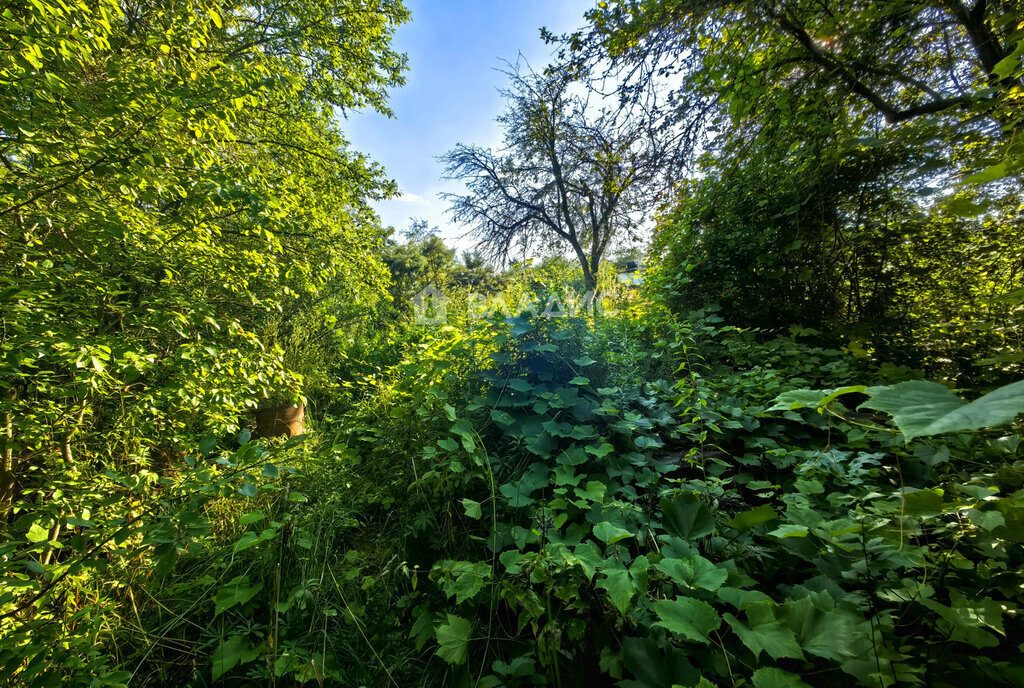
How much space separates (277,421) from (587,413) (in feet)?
11.6

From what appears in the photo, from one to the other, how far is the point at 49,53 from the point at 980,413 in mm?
3820

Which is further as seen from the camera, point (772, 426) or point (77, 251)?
point (77, 251)

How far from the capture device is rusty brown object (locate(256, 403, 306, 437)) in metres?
3.52

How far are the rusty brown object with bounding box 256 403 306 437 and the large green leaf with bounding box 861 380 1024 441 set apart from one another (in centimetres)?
419

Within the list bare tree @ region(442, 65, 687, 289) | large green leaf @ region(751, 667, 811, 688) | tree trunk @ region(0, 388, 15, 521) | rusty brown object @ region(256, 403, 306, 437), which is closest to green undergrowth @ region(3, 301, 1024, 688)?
large green leaf @ region(751, 667, 811, 688)

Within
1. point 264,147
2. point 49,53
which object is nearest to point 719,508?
point 49,53

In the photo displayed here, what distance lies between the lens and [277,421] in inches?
138

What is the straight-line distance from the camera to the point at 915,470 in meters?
1.05

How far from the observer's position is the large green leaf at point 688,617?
0.65m

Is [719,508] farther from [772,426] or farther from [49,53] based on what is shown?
[49,53]

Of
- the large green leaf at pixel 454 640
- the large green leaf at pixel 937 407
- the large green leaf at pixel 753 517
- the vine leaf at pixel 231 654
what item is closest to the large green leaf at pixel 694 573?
the large green leaf at pixel 753 517

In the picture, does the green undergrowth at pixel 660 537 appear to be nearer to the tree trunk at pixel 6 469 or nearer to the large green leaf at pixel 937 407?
the large green leaf at pixel 937 407

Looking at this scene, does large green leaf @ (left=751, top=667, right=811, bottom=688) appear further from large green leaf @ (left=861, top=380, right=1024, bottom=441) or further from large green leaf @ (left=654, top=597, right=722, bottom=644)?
large green leaf @ (left=861, top=380, right=1024, bottom=441)

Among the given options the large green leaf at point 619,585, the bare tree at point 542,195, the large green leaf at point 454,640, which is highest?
the bare tree at point 542,195
